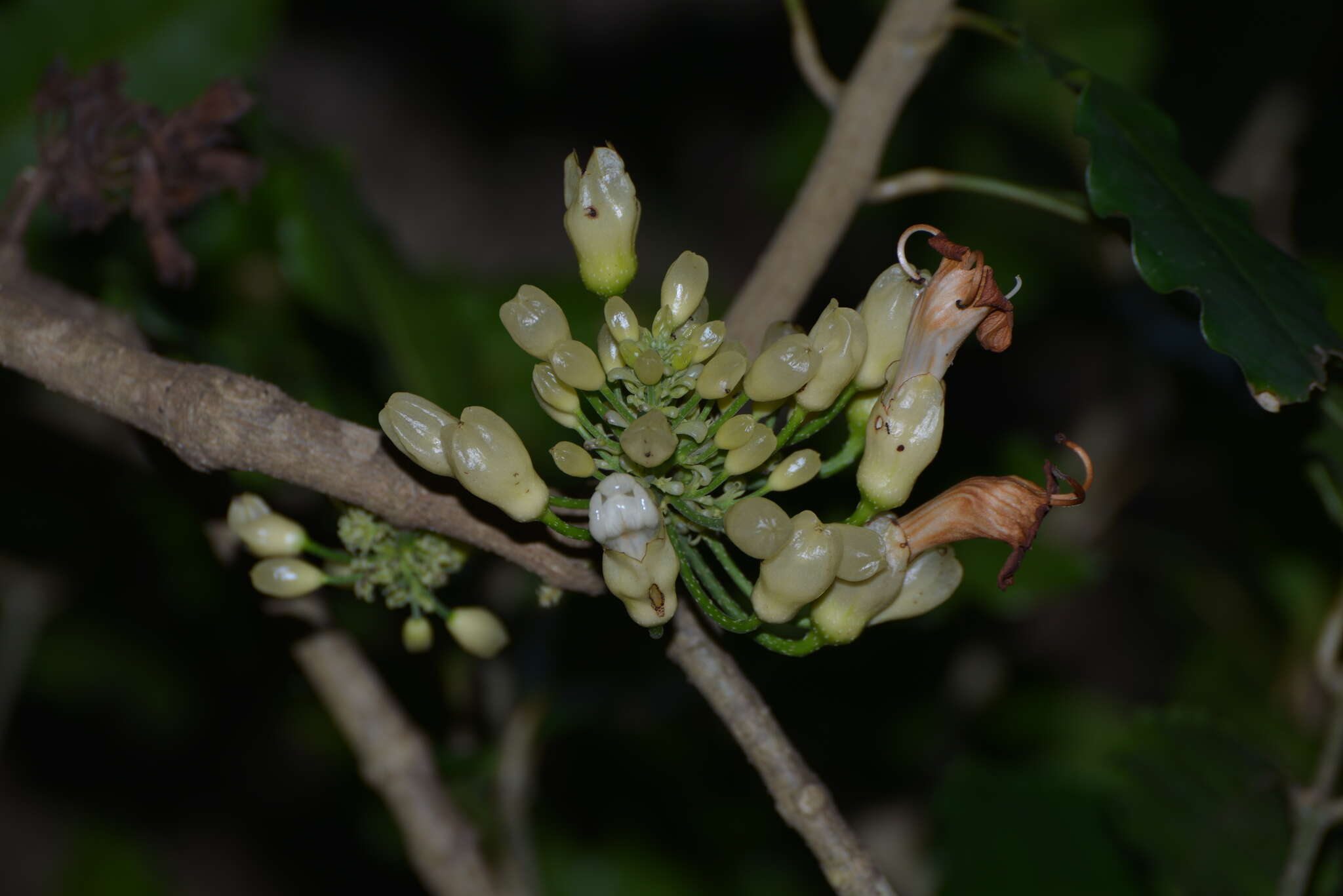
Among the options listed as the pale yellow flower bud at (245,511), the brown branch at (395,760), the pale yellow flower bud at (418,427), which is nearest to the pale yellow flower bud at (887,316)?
the pale yellow flower bud at (418,427)

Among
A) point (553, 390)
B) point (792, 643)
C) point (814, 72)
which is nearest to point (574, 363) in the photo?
point (553, 390)

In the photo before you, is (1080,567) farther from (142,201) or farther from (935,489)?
(142,201)

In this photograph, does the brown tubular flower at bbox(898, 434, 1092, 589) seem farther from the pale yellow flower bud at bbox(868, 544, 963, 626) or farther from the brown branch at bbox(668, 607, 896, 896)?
the brown branch at bbox(668, 607, 896, 896)

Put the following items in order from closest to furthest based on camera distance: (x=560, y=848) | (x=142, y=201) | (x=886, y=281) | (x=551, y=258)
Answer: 1. (x=886, y=281)
2. (x=142, y=201)
3. (x=560, y=848)
4. (x=551, y=258)

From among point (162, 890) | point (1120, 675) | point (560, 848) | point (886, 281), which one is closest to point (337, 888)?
A: point (162, 890)

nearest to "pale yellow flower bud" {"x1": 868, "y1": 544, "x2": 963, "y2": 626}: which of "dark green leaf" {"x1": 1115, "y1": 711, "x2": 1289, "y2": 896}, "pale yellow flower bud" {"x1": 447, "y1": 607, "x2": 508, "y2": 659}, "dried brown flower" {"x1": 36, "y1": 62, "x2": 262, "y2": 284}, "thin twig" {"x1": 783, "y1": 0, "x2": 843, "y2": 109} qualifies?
"pale yellow flower bud" {"x1": 447, "y1": 607, "x2": 508, "y2": 659}

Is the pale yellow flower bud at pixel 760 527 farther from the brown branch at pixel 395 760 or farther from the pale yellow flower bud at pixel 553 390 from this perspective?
the brown branch at pixel 395 760

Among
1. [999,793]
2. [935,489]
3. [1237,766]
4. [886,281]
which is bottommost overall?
[999,793]
